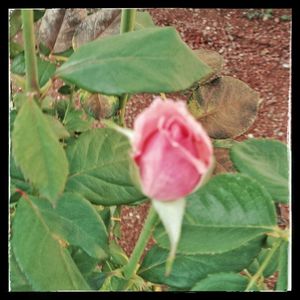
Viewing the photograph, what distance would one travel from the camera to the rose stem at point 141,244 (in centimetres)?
43

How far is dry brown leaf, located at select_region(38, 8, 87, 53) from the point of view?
1.73 feet

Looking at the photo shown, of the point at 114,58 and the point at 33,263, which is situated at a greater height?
the point at 114,58

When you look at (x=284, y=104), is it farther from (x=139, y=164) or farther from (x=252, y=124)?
(x=139, y=164)

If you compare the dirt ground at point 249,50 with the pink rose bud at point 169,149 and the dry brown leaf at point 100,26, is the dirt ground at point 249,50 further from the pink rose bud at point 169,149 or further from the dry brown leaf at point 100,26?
the pink rose bud at point 169,149

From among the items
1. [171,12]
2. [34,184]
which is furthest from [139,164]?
[171,12]

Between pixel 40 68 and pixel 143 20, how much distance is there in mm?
83

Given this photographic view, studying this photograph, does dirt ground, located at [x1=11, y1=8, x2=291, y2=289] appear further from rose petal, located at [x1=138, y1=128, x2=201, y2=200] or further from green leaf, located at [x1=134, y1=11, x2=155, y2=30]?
rose petal, located at [x1=138, y1=128, x2=201, y2=200]

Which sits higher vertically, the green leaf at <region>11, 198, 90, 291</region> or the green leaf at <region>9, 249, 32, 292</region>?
the green leaf at <region>11, 198, 90, 291</region>

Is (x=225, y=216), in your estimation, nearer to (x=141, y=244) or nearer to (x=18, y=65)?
(x=141, y=244)

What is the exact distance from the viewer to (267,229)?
1.48 feet

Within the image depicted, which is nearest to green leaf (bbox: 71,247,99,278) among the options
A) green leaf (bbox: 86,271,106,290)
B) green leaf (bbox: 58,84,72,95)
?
green leaf (bbox: 86,271,106,290)

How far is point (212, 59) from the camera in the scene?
497 millimetres

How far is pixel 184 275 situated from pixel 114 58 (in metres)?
0.15

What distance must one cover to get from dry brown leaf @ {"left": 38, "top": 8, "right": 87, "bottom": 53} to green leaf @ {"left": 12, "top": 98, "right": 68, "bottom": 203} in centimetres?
13
